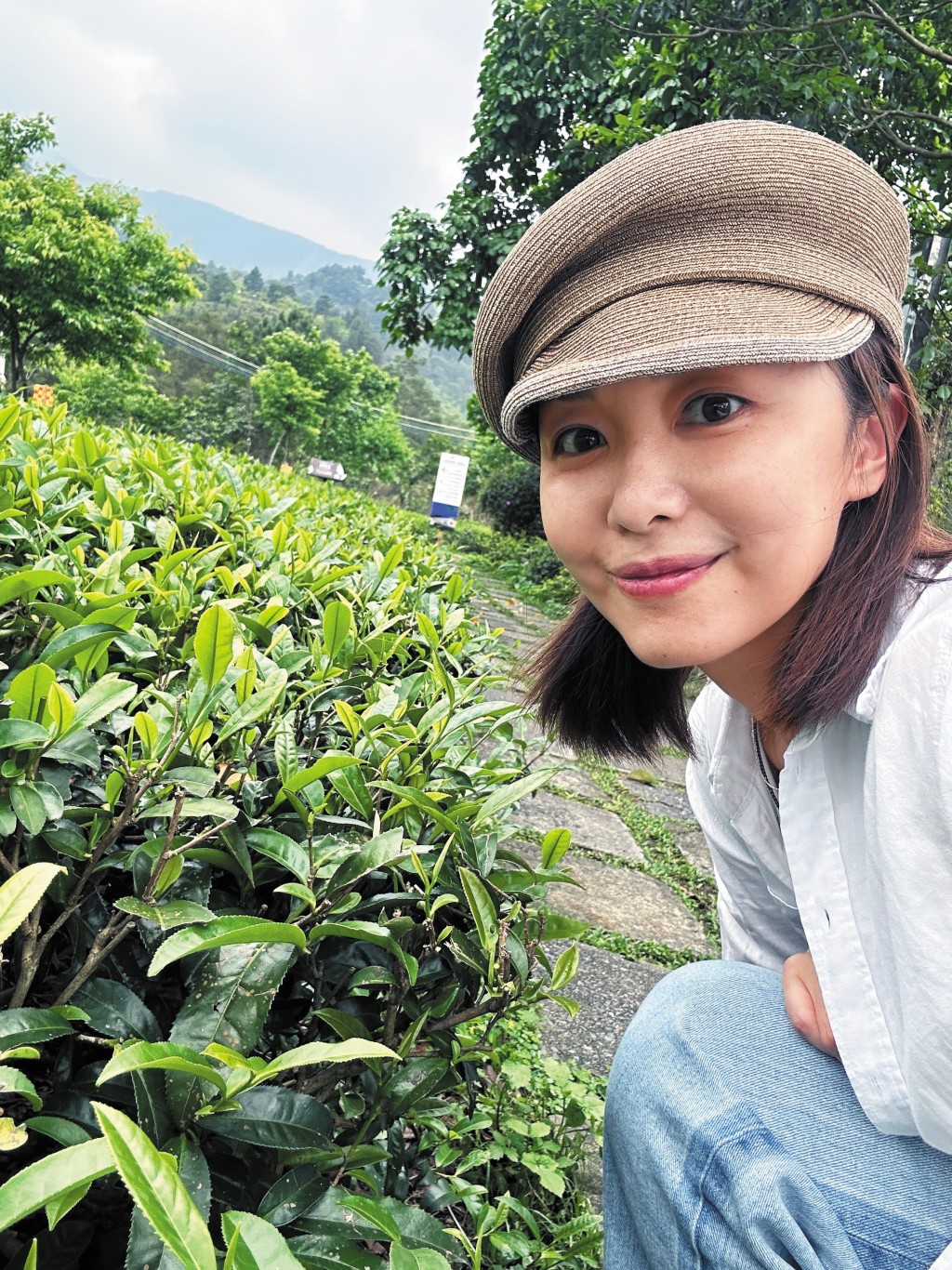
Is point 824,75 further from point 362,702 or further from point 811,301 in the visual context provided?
point 362,702

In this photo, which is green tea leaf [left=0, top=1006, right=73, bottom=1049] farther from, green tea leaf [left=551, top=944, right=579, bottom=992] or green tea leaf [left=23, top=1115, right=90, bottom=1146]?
green tea leaf [left=551, top=944, right=579, bottom=992]

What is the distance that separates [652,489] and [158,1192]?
0.81 meters

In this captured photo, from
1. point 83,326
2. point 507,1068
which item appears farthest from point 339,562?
point 83,326

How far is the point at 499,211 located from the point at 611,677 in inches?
411

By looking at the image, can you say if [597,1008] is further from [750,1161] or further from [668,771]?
[668,771]

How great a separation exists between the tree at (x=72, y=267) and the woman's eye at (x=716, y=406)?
21.2 metres

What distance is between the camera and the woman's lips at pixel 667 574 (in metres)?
1.06

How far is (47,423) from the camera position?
2617mm

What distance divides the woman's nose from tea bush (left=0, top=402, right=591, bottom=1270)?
14.1 inches

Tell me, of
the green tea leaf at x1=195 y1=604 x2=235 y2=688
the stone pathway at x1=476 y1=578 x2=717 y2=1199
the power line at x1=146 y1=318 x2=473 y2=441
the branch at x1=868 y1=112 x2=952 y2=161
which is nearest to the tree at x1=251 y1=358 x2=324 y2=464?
the power line at x1=146 y1=318 x2=473 y2=441

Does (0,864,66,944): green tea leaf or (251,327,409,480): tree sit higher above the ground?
(251,327,409,480): tree

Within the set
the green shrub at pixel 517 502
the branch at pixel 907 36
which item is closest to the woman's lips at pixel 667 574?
the branch at pixel 907 36

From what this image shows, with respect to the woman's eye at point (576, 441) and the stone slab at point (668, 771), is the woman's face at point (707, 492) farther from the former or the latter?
the stone slab at point (668, 771)

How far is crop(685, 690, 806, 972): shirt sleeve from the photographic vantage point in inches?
62.5
